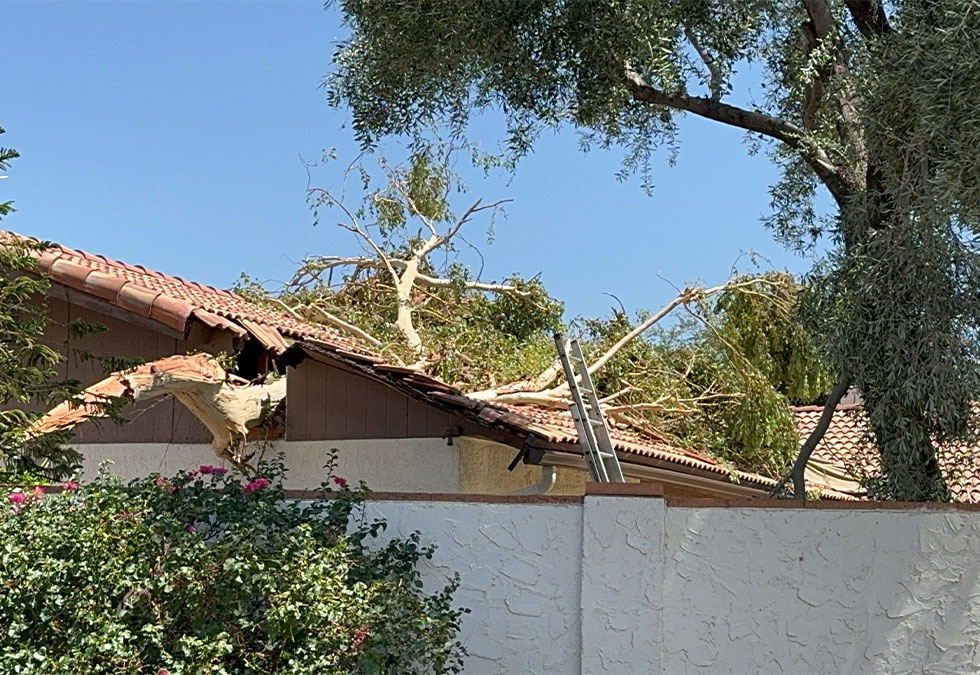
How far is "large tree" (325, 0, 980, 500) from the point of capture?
21.0ft

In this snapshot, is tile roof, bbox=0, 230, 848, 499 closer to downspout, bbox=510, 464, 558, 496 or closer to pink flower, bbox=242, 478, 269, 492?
downspout, bbox=510, 464, 558, 496

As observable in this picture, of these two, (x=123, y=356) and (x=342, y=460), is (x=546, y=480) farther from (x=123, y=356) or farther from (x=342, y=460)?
(x=123, y=356)

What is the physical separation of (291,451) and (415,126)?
3.96 meters

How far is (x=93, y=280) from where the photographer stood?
1106 centimetres

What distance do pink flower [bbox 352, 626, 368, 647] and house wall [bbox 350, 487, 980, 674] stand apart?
0.80 metres

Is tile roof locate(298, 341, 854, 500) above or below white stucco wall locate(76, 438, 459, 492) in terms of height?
above

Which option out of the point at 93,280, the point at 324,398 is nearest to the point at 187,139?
the point at 93,280

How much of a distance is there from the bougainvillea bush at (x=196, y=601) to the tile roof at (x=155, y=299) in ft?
13.7

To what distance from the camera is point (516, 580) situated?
19.6 ft

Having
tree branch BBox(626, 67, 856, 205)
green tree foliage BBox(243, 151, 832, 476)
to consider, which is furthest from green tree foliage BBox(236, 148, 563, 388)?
tree branch BBox(626, 67, 856, 205)

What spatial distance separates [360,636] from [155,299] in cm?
628

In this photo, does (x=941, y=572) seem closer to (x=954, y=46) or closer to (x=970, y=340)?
(x=970, y=340)

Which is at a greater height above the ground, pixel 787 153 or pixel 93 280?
pixel 787 153

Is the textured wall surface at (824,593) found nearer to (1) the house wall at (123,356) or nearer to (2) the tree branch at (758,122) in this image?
(2) the tree branch at (758,122)
